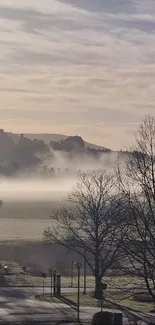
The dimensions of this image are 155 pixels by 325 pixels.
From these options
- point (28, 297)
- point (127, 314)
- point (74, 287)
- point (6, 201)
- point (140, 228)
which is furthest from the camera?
point (6, 201)

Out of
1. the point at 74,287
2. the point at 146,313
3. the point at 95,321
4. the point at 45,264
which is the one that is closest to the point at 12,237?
the point at 45,264

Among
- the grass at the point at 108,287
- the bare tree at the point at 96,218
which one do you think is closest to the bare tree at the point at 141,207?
the grass at the point at 108,287

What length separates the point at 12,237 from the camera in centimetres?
9019

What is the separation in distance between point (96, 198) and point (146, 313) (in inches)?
584

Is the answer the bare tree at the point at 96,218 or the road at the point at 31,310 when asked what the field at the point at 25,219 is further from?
the road at the point at 31,310

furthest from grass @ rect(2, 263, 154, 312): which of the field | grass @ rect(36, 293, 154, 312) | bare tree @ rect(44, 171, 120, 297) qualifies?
the field

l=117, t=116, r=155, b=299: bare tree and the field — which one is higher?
the field

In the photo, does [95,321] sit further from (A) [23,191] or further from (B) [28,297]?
(A) [23,191]

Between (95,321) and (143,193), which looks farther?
(95,321)

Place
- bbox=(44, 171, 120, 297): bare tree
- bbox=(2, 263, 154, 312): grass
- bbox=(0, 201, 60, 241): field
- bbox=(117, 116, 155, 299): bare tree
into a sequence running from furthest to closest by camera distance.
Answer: bbox=(0, 201, 60, 241): field
bbox=(44, 171, 120, 297): bare tree
bbox=(2, 263, 154, 312): grass
bbox=(117, 116, 155, 299): bare tree

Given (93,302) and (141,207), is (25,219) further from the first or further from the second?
(141,207)

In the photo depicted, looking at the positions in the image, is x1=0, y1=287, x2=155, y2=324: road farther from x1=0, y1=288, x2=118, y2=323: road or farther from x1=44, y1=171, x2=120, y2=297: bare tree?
x1=44, y1=171, x2=120, y2=297: bare tree

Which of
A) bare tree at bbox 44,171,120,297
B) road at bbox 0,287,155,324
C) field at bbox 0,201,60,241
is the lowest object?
road at bbox 0,287,155,324

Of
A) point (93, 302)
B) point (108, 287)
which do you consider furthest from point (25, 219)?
point (93, 302)
